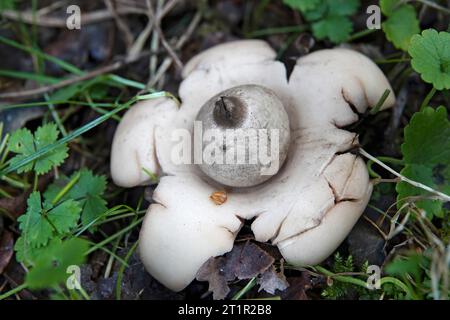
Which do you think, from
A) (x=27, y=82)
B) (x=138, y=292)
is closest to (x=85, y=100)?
(x=27, y=82)

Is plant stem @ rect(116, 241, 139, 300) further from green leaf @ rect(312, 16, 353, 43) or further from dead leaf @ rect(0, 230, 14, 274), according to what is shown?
green leaf @ rect(312, 16, 353, 43)

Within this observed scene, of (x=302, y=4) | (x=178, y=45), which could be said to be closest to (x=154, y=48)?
(x=178, y=45)

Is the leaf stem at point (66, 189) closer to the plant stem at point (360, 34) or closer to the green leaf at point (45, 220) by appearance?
the green leaf at point (45, 220)

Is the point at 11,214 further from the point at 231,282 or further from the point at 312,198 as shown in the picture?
the point at 312,198

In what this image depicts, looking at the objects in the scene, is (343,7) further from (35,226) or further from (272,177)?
(35,226)

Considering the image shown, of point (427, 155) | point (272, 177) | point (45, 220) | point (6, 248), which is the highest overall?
point (427, 155)
